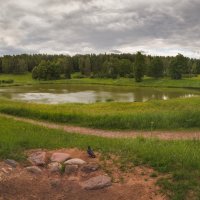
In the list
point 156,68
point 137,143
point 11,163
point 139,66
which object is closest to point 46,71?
point 139,66

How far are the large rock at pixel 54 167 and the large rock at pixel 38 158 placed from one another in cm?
47

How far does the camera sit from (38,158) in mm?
16219

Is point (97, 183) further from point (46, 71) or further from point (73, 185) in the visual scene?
point (46, 71)

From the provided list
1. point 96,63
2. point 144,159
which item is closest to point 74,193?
point 144,159

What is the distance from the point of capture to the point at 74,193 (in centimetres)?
1346

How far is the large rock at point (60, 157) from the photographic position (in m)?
16.0

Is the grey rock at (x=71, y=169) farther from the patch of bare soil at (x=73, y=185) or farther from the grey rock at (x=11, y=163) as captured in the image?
the grey rock at (x=11, y=163)

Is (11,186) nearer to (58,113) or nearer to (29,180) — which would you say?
(29,180)

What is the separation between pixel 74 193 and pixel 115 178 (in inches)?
67.7

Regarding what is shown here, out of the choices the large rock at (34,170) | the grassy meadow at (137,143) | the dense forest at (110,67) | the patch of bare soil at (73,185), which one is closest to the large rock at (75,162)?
the patch of bare soil at (73,185)

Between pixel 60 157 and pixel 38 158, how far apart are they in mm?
964

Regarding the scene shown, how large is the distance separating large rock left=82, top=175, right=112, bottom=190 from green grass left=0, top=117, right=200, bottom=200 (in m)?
1.62

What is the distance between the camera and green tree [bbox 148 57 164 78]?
400ft

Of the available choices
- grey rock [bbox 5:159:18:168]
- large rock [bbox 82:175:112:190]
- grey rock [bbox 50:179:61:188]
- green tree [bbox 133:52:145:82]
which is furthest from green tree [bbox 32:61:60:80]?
→ large rock [bbox 82:175:112:190]
